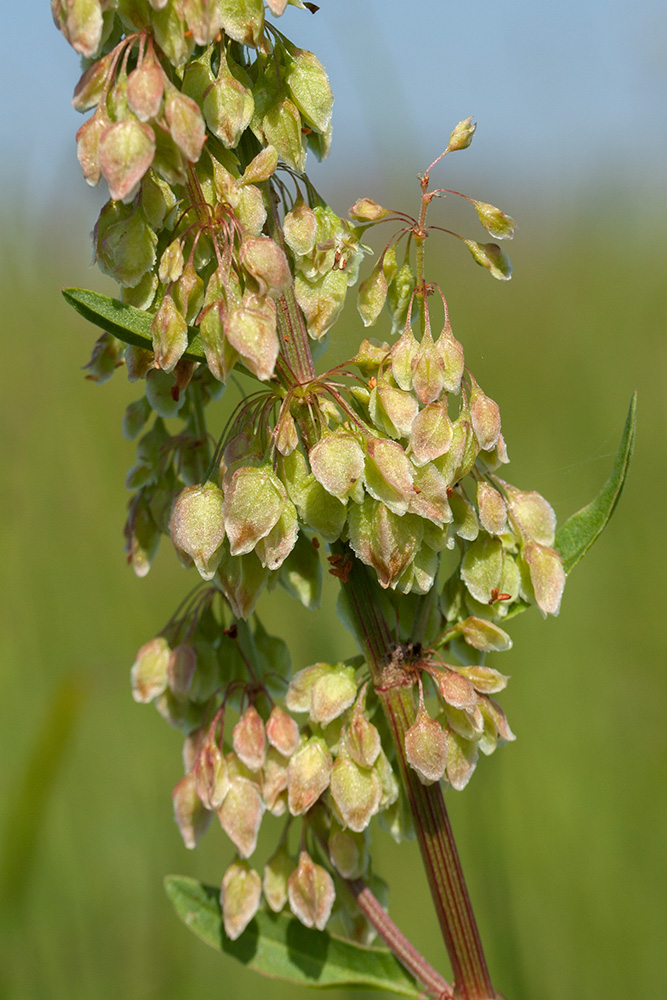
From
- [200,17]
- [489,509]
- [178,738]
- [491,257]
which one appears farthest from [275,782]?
[178,738]

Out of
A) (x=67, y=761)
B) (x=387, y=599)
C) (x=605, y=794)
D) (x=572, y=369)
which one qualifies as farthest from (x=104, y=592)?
(x=572, y=369)

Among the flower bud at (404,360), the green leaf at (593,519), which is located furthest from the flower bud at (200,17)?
the green leaf at (593,519)

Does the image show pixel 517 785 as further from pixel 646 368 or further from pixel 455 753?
pixel 646 368

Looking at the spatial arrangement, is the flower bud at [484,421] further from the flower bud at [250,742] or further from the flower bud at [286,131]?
the flower bud at [250,742]

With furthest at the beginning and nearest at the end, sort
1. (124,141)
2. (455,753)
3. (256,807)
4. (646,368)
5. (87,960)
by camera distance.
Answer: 1. (646,368)
2. (87,960)
3. (256,807)
4. (455,753)
5. (124,141)

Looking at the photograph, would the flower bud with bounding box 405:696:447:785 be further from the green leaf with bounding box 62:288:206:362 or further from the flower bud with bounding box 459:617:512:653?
the green leaf with bounding box 62:288:206:362

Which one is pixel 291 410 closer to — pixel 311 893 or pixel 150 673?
pixel 150 673

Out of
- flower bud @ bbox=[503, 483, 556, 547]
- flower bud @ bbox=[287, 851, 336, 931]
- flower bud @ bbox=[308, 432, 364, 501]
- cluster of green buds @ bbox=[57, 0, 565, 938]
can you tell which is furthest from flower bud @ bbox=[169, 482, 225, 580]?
flower bud @ bbox=[287, 851, 336, 931]
